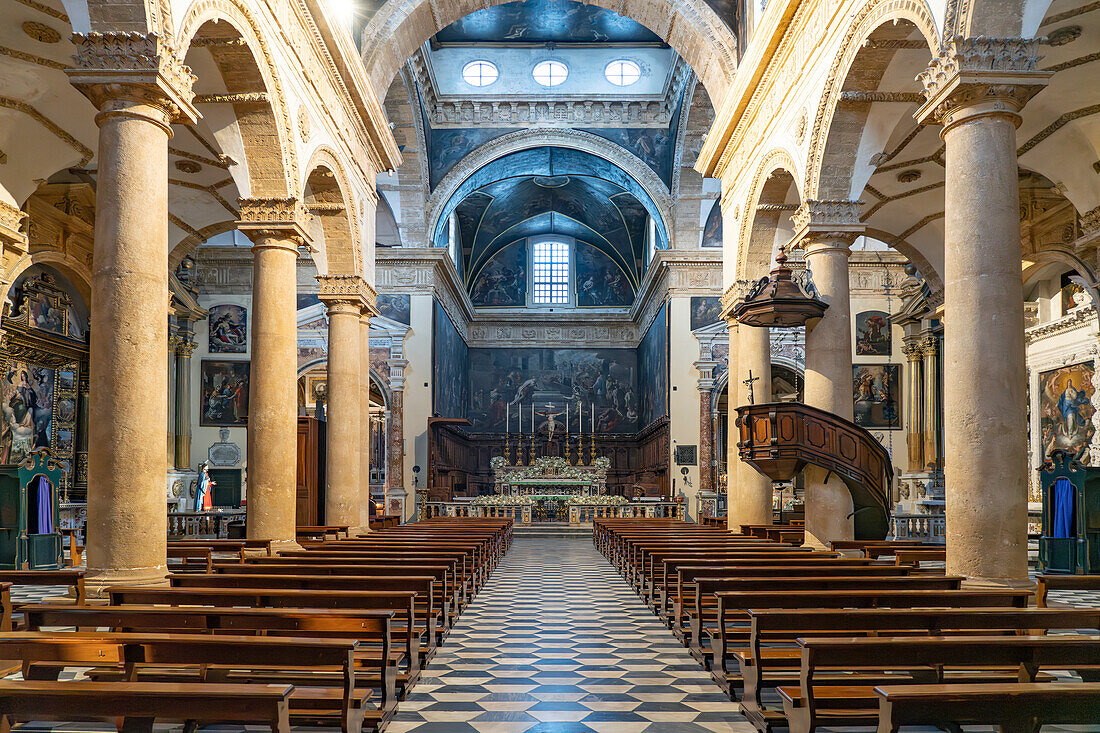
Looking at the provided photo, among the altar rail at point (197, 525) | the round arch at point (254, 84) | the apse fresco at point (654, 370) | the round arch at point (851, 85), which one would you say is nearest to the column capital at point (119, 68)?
the round arch at point (254, 84)

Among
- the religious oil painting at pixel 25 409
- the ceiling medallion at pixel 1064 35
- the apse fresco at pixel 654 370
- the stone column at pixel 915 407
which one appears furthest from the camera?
the apse fresco at pixel 654 370

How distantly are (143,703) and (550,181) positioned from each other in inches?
1253

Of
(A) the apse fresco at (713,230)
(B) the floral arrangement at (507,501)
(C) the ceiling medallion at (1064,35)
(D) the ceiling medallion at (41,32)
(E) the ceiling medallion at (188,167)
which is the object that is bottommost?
(B) the floral arrangement at (507,501)

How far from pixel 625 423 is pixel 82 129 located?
1039 inches

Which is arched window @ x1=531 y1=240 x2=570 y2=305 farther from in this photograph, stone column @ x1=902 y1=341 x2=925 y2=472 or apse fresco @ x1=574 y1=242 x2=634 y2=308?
stone column @ x1=902 y1=341 x2=925 y2=472

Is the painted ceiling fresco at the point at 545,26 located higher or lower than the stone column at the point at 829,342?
higher

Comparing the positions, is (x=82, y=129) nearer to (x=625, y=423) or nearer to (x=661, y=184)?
(x=661, y=184)

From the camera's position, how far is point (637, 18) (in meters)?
17.6

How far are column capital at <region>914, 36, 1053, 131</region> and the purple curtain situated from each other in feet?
43.7

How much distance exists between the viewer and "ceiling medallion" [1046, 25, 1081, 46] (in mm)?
10398

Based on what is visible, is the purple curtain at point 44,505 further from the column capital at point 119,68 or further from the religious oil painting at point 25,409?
the column capital at point 119,68

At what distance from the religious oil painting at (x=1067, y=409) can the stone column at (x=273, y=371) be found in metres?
14.6

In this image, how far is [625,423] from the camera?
3712cm

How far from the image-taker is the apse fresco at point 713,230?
91.9 feet
